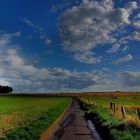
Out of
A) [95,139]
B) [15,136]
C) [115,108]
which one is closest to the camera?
[15,136]

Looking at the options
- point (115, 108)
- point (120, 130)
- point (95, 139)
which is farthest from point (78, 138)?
point (115, 108)

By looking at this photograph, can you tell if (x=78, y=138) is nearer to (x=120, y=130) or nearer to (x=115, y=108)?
(x=120, y=130)

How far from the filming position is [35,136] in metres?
19.7

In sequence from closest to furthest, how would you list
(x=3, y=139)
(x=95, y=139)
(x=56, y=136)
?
(x=3, y=139) → (x=95, y=139) → (x=56, y=136)

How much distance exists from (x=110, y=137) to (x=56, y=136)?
3436 millimetres

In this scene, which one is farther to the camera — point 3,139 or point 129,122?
point 129,122

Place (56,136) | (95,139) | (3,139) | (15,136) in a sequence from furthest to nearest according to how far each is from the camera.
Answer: (56,136) → (95,139) → (15,136) → (3,139)

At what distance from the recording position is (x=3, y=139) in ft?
55.5

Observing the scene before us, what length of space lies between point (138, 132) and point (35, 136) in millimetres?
5508

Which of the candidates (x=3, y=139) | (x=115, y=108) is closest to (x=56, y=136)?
(x=3, y=139)

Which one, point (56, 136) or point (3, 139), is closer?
point (3, 139)

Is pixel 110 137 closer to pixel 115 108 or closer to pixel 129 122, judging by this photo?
pixel 129 122

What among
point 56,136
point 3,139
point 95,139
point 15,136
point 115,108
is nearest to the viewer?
point 3,139

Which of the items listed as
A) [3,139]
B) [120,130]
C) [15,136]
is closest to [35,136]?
[15,136]
